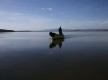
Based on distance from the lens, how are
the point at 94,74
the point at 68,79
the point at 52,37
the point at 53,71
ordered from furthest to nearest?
the point at 52,37 < the point at 53,71 < the point at 94,74 < the point at 68,79

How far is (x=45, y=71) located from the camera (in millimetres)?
8742

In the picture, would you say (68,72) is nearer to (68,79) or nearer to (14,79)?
(68,79)

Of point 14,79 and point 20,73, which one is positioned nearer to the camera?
point 14,79

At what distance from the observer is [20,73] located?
8375 millimetres

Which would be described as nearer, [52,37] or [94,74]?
[94,74]

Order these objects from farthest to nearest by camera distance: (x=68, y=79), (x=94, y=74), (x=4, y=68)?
(x=4, y=68) < (x=94, y=74) < (x=68, y=79)

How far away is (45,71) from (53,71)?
1.55ft

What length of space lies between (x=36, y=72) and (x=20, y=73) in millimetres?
899

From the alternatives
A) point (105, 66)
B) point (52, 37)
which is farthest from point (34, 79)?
point (52, 37)

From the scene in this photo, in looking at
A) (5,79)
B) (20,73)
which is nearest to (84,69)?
(20,73)

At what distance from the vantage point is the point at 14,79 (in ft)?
24.4

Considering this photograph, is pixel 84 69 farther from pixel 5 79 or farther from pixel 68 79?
pixel 5 79

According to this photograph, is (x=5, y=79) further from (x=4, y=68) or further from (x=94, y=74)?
(x=94, y=74)

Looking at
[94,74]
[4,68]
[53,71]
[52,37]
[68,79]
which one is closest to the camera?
[68,79]
